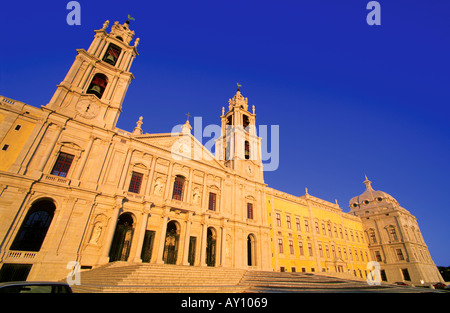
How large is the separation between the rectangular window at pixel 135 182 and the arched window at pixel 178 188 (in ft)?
12.0

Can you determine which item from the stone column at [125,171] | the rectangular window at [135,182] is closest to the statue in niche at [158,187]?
the rectangular window at [135,182]

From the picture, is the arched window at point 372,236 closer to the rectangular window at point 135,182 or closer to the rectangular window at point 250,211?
the rectangular window at point 250,211

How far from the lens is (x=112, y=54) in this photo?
27.3 metres

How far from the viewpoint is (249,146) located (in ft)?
110

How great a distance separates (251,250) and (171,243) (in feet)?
33.5

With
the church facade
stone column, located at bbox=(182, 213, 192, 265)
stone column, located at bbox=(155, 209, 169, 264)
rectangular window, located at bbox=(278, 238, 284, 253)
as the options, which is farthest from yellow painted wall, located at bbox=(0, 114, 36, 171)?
rectangular window, located at bbox=(278, 238, 284, 253)

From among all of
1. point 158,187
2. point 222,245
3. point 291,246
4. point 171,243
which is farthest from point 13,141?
point 291,246

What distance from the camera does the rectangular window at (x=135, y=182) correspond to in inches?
847

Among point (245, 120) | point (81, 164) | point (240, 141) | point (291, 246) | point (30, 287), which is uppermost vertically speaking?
point (245, 120)

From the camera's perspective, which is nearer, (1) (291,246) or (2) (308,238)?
(1) (291,246)

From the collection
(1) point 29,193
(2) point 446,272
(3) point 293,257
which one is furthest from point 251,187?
(2) point 446,272

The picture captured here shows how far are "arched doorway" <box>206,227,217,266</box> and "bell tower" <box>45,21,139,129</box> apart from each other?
15.0 meters

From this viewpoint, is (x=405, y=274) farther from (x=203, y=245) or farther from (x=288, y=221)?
(x=203, y=245)

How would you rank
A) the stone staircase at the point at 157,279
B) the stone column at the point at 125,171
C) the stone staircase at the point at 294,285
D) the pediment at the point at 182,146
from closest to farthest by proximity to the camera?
the stone staircase at the point at 157,279 → the stone staircase at the point at 294,285 → the stone column at the point at 125,171 → the pediment at the point at 182,146
